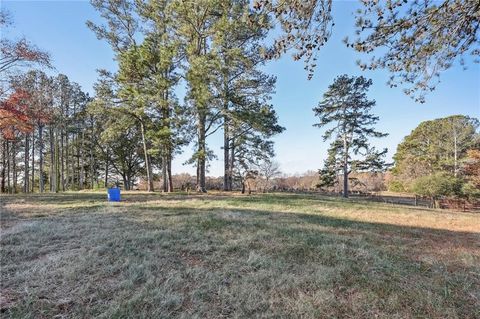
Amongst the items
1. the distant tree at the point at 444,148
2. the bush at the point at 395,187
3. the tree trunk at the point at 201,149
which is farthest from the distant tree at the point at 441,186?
the tree trunk at the point at 201,149

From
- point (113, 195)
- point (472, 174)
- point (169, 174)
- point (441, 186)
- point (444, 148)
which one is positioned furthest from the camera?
point (444, 148)

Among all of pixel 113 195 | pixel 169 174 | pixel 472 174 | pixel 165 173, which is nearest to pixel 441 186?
pixel 472 174

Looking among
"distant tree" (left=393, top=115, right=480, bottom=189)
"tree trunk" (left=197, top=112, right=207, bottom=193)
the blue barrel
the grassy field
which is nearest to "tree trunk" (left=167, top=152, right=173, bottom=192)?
"tree trunk" (left=197, top=112, right=207, bottom=193)

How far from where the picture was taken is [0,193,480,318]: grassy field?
2.28 meters

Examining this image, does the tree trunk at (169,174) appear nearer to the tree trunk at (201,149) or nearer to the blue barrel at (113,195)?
the tree trunk at (201,149)

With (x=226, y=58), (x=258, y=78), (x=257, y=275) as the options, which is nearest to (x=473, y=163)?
(x=258, y=78)

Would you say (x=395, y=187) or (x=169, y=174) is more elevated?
(x=169, y=174)

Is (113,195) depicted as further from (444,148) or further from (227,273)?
(444,148)

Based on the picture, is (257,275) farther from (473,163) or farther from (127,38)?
(473,163)

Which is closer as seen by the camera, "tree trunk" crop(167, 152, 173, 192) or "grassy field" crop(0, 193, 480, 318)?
"grassy field" crop(0, 193, 480, 318)

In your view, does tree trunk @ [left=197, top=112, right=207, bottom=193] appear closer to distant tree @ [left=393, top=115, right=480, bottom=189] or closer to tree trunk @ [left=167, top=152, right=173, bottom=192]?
tree trunk @ [left=167, top=152, right=173, bottom=192]

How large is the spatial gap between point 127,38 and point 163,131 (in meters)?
7.01

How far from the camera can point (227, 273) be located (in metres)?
3.03

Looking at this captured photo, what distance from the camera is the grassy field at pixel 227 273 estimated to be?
2.28 meters
